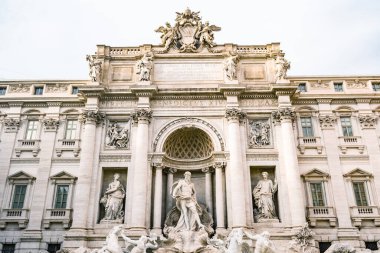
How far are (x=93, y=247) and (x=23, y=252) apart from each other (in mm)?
5043

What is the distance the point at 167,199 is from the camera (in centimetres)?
2577

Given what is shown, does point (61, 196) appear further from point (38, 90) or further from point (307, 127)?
point (307, 127)

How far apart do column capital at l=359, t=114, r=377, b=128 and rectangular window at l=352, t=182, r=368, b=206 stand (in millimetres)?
4503

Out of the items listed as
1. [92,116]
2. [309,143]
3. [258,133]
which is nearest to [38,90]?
[92,116]

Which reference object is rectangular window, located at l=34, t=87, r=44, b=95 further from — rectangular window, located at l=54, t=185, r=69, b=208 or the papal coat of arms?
the papal coat of arms

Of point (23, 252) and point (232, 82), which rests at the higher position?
point (232, 82)

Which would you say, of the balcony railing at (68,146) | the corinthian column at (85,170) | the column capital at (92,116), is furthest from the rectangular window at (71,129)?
the column capital at (92,116)

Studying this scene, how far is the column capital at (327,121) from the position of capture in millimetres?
27812

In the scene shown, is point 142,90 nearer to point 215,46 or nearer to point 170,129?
point 170,129

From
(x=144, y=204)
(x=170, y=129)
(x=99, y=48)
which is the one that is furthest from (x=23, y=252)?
(x=99, y=48)

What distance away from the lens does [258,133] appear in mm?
26391

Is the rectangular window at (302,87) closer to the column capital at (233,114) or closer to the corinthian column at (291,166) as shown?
the corinthian column at (291,166)

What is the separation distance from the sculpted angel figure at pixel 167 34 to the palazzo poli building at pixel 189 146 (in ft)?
0.36

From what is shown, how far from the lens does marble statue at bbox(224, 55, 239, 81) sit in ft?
89.7
